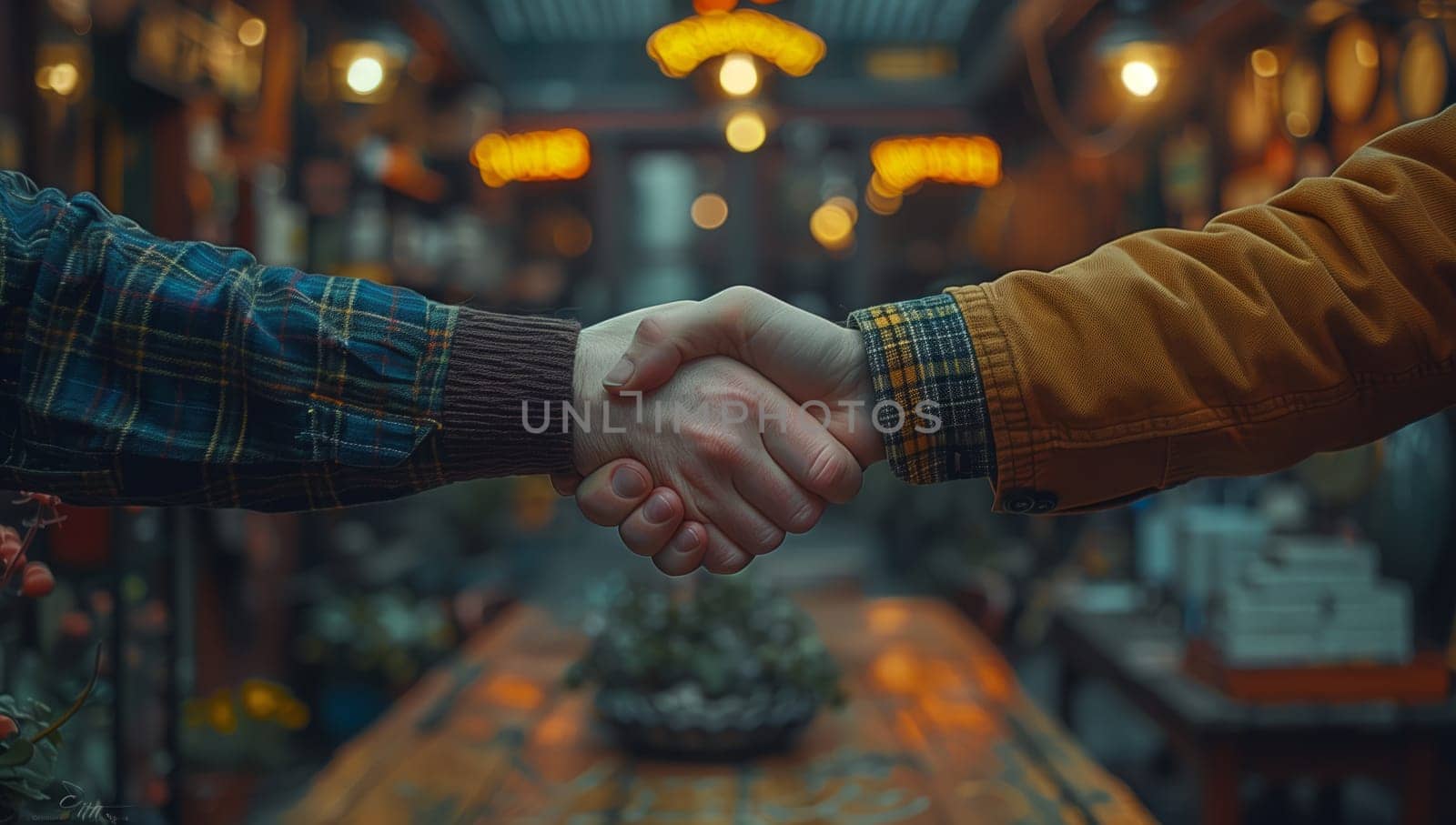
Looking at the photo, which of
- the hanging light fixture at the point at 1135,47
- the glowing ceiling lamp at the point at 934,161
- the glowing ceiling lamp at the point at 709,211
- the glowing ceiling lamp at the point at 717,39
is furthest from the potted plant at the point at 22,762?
the glowing ceiling lamp at the point at 709,211

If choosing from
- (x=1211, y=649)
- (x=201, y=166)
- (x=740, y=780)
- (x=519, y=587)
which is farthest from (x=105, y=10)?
(x=519, y=587)

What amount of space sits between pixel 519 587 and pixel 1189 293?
4.76 m

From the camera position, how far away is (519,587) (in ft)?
18.8

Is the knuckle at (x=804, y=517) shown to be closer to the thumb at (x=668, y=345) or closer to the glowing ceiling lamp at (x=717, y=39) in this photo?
the thumb at (x=668, y=345)

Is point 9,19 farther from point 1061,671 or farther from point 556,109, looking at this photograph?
point 556,109

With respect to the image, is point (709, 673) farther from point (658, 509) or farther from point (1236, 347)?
point (1236, 347)

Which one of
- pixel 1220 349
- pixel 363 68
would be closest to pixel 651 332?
pixel 1220 349

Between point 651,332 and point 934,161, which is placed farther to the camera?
point 934,161

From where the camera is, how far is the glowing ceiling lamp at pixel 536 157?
718 centimetres

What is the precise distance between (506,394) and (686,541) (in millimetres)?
292

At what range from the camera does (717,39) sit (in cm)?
524

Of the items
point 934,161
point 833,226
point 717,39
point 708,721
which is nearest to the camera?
point 708,721

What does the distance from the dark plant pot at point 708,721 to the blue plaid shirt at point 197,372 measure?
0.82 m

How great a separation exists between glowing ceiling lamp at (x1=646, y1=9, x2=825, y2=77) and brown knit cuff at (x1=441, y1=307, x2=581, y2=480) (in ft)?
13.4
